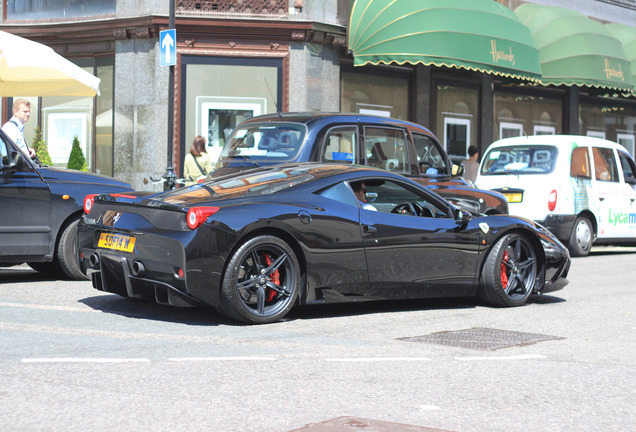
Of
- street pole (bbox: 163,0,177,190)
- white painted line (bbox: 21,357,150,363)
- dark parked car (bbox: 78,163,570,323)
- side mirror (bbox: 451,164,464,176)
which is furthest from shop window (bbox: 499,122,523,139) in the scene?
white painted line (bbox: 21,357,150,363)

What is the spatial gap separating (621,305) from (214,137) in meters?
12.1

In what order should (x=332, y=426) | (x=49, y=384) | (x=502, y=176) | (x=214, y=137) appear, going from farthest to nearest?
(x=214, y=137) → (x=502, y=176) → (x=49, y=384) → (x=332, y=426)

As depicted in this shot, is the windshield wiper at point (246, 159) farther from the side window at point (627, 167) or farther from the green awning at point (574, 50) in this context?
the green awning at point (574, 50)

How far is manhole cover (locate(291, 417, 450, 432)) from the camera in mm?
4316

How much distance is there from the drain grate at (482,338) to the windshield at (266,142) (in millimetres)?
3703

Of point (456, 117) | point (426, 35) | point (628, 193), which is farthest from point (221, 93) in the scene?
point (628, 193)

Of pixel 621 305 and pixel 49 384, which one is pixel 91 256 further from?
pixel 621 305

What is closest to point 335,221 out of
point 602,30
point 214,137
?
point 214,137

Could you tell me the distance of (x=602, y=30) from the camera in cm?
2589

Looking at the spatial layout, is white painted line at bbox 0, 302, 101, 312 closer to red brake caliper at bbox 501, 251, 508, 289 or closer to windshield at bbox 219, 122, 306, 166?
windshield at bbox 219, 122, 306, 166

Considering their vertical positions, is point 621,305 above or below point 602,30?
below

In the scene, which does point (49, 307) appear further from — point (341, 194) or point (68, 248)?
point (341, 194)

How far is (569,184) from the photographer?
1534 cm

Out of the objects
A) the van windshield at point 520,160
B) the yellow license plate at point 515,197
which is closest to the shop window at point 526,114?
the van windshield at point 520,160
